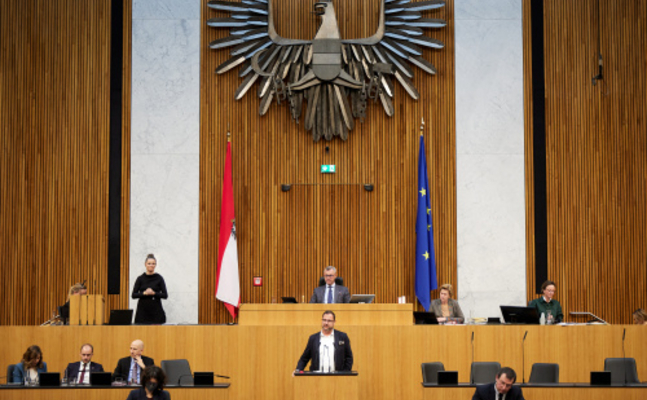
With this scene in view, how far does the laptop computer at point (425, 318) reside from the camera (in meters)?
9.37

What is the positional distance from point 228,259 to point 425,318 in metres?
2.77

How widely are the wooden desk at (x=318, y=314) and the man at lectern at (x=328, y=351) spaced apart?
2.80ft

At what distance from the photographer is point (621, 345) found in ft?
29.8

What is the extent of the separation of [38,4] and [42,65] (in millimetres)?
801

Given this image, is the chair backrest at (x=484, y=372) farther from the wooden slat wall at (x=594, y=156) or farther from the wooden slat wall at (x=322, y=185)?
the wooden slat wall at (x=594, y=156)

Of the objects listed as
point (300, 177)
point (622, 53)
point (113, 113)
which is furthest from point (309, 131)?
point (622, 53)

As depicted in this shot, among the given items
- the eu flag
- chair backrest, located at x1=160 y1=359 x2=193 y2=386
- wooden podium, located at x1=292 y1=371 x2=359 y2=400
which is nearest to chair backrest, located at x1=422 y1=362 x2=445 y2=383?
wooden podium, located at x1=292 y1=371 x2=359 y2=400

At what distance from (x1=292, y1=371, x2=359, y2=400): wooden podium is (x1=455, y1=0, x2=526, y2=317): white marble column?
382 cm

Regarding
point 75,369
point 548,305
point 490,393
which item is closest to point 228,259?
point 75,369

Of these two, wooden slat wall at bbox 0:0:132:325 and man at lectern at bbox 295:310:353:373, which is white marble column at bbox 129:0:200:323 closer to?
wooden slat wall at bbox 0:0:132:325

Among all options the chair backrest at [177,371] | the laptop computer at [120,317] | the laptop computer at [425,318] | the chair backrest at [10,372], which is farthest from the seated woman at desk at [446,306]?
the chair backrest at [10,372]

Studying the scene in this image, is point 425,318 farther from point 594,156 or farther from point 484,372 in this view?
point 594,156

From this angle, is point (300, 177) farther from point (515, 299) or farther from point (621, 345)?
point (621, 345)

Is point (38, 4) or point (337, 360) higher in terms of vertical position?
point (38, 4)
